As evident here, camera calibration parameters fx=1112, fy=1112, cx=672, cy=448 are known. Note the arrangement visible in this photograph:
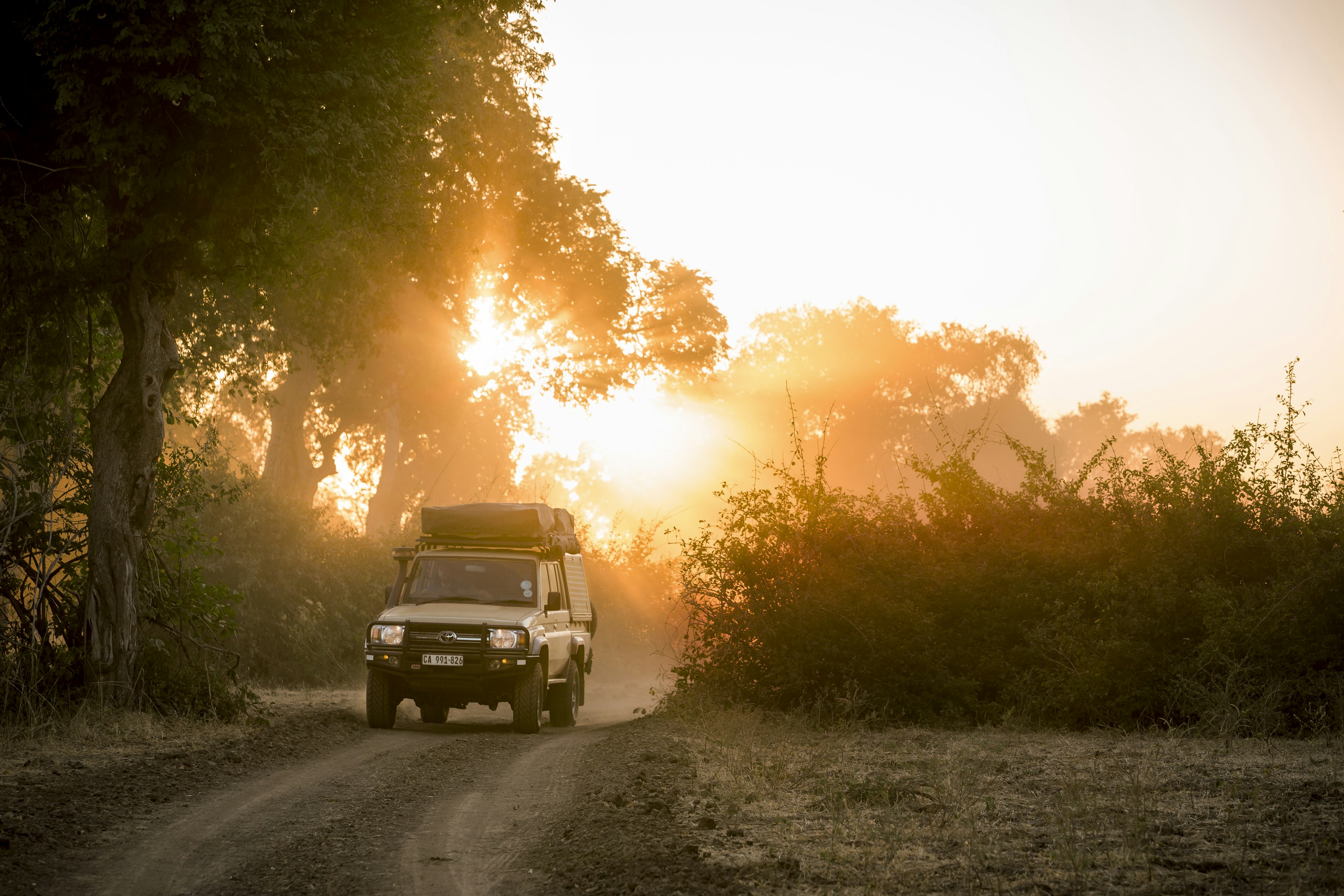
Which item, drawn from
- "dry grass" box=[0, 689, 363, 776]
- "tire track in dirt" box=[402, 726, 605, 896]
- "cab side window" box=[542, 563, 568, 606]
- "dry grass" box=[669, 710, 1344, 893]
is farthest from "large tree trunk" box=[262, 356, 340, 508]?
"dry grass" box=[669, 710, 1344, 893]

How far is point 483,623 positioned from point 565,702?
2.84 metres

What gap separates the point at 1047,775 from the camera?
8.59m

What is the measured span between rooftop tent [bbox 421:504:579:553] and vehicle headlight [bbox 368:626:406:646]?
207 cm

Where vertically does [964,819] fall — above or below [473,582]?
below

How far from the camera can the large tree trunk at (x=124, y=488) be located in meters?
11.4

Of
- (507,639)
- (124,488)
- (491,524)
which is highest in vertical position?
(124,488)

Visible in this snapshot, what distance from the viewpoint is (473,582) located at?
46.7ft

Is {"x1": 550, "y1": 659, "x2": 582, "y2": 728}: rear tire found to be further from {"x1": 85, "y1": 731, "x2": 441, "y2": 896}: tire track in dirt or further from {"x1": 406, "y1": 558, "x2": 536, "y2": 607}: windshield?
{"x1": 85, "y1": 731, "x2": 441, "y2": 896}: tire track in dirt

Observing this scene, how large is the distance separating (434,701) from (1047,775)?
7760 millimetres

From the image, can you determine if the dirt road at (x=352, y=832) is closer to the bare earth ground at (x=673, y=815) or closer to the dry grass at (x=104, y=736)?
the bare earth ground at (x=673, y=815)

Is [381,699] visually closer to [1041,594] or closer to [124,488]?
[124,488]


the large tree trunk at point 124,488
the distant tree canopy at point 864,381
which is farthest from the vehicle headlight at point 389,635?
the distant tree canopy at point 864,381

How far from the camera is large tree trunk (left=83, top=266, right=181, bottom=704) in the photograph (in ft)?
37.4

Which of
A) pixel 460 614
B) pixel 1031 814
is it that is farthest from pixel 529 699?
pixel 1031 814
